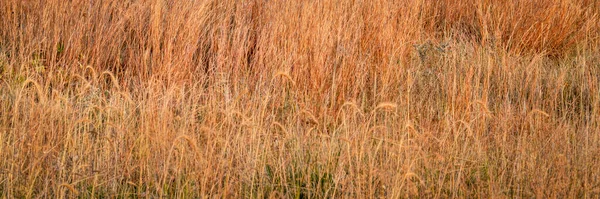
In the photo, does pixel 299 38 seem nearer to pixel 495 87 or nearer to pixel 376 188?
pixel 495 87

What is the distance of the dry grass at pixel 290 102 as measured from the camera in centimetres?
274

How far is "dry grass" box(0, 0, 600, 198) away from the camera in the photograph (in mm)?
2740

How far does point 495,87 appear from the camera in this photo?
4.40 m

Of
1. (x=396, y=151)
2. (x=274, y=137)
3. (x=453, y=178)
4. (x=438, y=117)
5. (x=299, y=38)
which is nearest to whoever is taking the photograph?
(x=453, y=178)

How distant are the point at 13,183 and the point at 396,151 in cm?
147

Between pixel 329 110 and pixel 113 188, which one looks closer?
pixel 113 188

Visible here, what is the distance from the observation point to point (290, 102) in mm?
3889

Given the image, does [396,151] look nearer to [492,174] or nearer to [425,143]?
[425,143]

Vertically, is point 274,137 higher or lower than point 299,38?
lower

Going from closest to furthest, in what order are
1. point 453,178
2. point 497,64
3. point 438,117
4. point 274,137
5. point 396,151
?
point 453,178 < point 396,151 < point 274,137 < point 438,117 < point 497,64

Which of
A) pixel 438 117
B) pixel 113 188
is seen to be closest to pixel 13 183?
pixel 113 188

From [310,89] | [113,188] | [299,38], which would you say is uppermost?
[299,38]

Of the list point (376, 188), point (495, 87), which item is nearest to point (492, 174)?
point (376, 188)

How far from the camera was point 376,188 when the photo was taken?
273 centimetres
